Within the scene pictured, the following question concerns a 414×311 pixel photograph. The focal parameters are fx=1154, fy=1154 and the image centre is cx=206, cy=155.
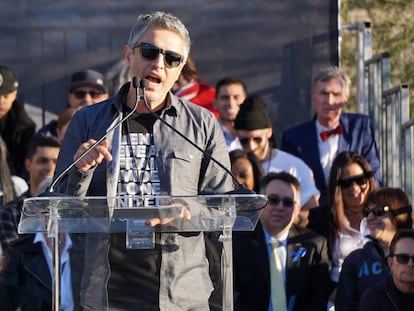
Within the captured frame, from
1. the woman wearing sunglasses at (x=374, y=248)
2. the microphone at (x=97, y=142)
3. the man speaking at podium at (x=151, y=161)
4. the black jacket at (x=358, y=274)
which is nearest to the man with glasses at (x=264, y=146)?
the woman wearing sunglasses at (x=374, y=248)

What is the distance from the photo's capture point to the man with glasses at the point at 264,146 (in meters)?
7.82

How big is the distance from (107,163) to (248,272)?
99.4 inches

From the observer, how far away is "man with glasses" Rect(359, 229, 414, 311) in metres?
6.26

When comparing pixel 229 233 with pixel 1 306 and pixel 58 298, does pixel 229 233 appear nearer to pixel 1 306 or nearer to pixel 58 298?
pixel 58 298

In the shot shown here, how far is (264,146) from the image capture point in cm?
805

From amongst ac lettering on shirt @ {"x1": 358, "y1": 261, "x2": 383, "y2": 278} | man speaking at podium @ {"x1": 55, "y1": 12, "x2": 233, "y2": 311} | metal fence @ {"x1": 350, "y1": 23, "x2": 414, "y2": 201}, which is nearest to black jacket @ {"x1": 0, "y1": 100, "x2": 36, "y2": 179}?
metal fence @ {"x1": 350, "y1": 23, "x2": 414, "y2": 201}

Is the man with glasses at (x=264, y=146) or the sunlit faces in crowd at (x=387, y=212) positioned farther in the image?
the man with glasses at (x=264, y=146)

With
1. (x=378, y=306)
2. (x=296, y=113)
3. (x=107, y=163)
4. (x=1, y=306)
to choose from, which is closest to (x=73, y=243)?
(x=107, y=163)

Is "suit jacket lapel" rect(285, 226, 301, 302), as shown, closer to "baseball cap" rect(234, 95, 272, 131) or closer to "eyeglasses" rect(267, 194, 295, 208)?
"eyeglasses" rect(267, 194, 295, 208)

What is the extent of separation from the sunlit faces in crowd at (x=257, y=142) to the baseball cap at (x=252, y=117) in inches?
1.2

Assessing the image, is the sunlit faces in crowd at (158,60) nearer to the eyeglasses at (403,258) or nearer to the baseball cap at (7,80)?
the eyeglasses at (403,258)

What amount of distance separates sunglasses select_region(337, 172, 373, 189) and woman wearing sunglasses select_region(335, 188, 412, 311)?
0.43m

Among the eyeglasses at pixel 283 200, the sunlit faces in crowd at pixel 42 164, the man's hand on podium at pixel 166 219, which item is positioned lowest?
the man's hand on podium at pixel 166 219

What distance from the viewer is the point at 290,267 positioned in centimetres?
681
